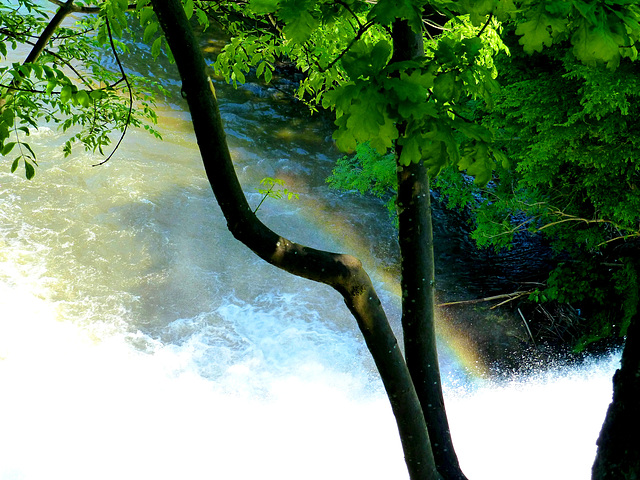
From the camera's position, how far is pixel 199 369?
7492 millimetres

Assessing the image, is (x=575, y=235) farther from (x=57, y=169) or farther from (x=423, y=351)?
(x=57, y=169)

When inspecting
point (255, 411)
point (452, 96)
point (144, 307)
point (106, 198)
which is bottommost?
point (452, 96)

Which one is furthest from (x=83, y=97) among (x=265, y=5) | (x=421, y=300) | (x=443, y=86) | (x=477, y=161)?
(x=421, y=300)

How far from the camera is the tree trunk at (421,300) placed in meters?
2.66

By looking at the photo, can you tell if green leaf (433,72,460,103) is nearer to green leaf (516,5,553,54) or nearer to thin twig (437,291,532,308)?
green leaf (516,5,553,54)

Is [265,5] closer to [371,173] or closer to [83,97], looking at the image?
[83,97]

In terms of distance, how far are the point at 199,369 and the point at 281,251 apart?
5.68 metres

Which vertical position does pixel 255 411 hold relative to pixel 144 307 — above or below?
below

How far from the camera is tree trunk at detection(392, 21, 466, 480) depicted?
2.66 m

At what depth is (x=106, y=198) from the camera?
9984 mm

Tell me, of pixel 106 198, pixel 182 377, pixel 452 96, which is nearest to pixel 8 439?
pixel 182 377

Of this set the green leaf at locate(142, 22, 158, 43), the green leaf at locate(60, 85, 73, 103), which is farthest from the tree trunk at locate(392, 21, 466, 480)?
the green leaf at locate(60, 85, 73, 103)

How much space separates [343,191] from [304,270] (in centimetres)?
892

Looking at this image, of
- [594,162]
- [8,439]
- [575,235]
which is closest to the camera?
[8,439]
